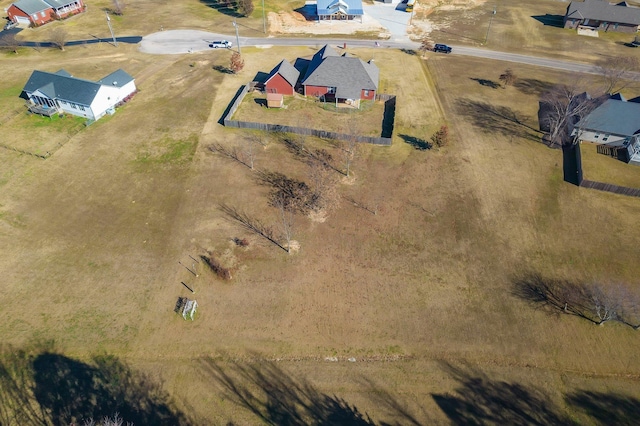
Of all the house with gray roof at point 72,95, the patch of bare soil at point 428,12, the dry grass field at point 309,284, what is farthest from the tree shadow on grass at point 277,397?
the patch of bare soil at point 428,12

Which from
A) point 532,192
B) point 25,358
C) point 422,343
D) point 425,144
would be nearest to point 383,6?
point 425,144

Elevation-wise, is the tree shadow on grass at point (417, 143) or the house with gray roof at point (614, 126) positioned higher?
the house with gray roof at point (614, 126)

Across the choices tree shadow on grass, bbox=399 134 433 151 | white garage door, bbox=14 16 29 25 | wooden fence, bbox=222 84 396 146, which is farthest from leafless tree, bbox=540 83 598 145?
white garage door, bbox=14 16 29 25

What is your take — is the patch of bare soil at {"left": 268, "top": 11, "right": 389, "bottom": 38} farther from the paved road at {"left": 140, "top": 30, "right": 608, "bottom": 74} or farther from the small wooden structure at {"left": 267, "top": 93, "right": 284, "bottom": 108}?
the small wooden structure at {"left": 267, "top": 93, "right": 284, "bottom": 108}

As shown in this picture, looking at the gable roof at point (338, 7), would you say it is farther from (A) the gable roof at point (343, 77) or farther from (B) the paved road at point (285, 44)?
(A) the gable roof at point (343, 77)

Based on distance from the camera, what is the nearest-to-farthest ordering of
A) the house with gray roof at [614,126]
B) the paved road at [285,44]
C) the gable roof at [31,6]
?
1. the house with gray roof at [614,126]
2. the paved road at [285,44]
3. the gable roof at [31,6]
